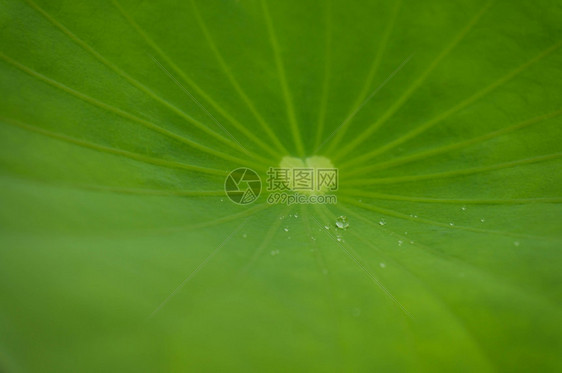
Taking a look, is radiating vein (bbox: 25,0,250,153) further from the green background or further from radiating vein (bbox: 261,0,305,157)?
radiating vein (bbox: 261,0,305,157)

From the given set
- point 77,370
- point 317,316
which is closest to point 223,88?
point 317,316

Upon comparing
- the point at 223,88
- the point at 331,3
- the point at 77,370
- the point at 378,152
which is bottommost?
the point at 77,370

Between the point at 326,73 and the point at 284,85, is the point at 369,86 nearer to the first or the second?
the point at 326,73

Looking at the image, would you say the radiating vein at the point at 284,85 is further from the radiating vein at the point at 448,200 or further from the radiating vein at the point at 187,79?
the radiating vein at the point at 448,200

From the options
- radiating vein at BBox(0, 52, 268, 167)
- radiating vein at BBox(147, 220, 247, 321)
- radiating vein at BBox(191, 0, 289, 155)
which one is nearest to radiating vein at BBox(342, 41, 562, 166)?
radiating vein at BBox(191, 0, 289, 155)

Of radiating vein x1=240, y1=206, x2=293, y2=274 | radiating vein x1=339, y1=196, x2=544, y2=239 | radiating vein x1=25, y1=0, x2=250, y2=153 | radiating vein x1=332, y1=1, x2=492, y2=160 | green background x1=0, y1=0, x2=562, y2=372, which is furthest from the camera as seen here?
radiating vein x1=332, y1=1, x2=492, y2=160

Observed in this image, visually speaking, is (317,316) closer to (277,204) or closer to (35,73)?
(277,204)
